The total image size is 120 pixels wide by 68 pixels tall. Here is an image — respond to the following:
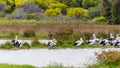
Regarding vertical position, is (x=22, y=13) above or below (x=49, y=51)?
below

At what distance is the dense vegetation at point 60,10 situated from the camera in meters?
68.7

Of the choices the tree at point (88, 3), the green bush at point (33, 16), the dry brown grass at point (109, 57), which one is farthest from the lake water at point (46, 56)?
the tree at point (88, 3)

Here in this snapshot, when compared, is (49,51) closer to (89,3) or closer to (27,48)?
(27,48)

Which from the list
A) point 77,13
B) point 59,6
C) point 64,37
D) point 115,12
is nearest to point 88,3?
point 59,6

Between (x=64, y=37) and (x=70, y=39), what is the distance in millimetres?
854

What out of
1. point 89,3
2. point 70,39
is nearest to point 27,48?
point 70,39

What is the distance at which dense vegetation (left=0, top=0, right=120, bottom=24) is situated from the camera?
2704 inches

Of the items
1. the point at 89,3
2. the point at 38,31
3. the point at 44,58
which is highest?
the point at 44,58

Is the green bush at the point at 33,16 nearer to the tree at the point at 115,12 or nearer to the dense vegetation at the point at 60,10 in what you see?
the dense vegetation at the point at 60,10

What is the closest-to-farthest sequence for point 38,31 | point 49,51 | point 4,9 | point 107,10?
point 49,51 < point 38,31 < point 107,10 < point 4,9

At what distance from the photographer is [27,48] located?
3419cm

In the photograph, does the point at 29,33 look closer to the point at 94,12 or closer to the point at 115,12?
the point at 115,12

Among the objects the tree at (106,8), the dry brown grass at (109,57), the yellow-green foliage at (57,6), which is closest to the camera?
the dry brown grass at (109,57)

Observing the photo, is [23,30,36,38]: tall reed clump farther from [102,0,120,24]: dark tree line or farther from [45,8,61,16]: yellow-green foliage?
[45,8,61,16]: yellow-green foliage
